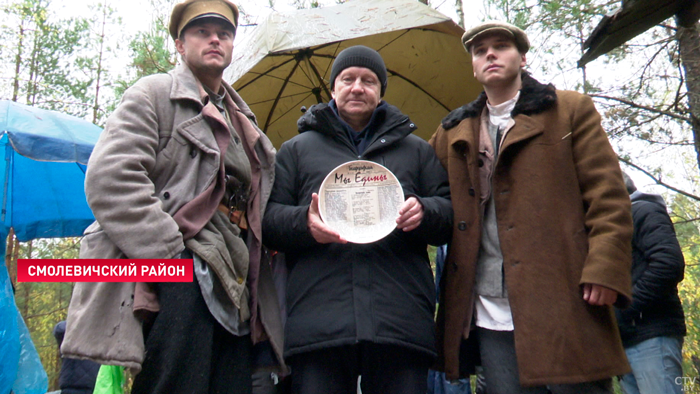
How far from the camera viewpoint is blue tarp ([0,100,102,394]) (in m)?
3.67

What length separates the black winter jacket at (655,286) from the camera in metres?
2.92

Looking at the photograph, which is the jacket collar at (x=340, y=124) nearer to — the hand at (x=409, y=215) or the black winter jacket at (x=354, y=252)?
the black winter jacket at (x=354, y=252)

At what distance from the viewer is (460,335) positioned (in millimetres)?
1903

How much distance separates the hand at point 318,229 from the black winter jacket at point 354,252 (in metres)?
0.03

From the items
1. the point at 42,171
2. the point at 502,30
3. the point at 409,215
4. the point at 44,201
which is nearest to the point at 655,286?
the point at 502,30

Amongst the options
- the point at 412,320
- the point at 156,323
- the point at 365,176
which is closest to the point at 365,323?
the point at 412,320

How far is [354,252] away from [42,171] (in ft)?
14.6

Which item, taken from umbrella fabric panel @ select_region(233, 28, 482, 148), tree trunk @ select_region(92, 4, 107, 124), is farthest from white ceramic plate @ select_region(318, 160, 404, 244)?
tree trunk @ select_region(92, 4, 107, 124)

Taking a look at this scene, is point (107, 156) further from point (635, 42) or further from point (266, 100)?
point (635, 42)

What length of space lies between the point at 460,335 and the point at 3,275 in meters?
3.62

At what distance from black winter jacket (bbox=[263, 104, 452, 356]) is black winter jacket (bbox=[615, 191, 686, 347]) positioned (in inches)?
67.3

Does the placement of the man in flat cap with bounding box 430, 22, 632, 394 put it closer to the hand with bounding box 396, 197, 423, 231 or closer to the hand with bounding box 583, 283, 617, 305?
the hand with bounding box 583, 283, 617, 305

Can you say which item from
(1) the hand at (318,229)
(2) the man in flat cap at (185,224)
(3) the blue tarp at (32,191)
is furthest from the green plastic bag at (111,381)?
(3) the blue tarp at (32,191)
